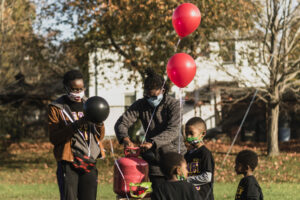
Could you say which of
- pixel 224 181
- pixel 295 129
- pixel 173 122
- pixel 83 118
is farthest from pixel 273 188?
pixel 295 129

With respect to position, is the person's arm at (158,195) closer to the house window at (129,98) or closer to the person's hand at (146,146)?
the person's hand at (146,146)

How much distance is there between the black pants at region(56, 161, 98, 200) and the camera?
16.6ft

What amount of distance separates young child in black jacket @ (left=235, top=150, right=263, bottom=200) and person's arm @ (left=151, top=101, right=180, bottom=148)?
77 cm

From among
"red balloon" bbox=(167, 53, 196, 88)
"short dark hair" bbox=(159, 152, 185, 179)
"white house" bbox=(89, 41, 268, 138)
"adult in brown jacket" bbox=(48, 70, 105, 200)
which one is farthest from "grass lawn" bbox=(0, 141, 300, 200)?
"short dark hair" bbox=(159, 152, 185, 179)

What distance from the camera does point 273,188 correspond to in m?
10.9

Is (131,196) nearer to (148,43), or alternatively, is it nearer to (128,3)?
(128,3)

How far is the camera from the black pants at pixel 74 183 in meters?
5.06

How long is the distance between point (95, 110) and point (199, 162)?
49.1 inches

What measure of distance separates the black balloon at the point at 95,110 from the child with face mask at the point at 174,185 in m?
0.90

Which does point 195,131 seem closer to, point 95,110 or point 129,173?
point 129,173

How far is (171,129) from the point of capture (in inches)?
206

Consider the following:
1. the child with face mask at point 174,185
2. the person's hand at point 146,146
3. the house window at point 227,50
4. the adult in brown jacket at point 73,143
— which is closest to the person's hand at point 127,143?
the person's hand at point 146,146

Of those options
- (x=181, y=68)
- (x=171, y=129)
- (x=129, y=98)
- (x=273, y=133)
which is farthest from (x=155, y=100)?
(x=129, y=98)

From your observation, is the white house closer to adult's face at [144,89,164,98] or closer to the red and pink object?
adult's face at [144,89,164,98]
